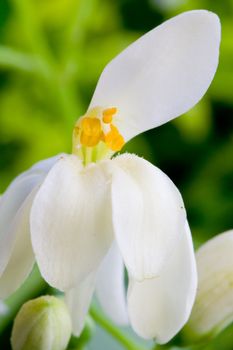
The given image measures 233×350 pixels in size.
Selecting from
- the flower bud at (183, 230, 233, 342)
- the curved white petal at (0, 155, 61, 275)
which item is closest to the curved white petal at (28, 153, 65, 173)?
the curved white petal at (0, 155, 61, 275)

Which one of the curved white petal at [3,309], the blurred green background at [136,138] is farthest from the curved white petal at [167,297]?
the blurred green background at [136,138]

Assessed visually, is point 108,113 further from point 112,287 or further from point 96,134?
point 112,287

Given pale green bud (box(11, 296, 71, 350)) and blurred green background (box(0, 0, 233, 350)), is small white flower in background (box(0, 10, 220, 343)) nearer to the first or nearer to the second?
pale green bud (box(11, 296, 71, 350))

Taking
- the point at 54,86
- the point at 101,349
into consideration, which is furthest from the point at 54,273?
the point at 54,86

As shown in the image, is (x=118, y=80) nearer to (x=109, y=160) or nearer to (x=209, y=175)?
(x=109, y=160)

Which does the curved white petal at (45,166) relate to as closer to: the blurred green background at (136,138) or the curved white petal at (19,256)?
the curved white petal at (19,256)

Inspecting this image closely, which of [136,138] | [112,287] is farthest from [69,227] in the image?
[136,138]
